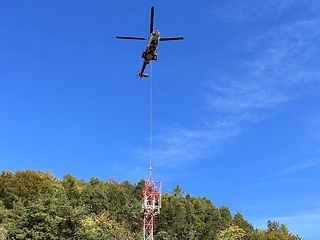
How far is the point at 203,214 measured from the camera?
408 ft

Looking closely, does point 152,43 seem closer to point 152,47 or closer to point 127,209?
A: point 152,47

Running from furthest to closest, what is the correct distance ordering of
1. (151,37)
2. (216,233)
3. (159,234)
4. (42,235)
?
(216,233) → (159,234) → (42,235) → (151,37)

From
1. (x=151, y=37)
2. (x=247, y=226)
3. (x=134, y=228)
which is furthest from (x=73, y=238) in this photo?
(x=247, y=226)

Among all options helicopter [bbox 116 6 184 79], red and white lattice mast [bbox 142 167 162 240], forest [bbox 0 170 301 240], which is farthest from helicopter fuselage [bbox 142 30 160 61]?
forest [bbox 0 170 301 240]

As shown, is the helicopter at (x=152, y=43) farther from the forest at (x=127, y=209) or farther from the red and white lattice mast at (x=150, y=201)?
the forest at (x=127, y=209)

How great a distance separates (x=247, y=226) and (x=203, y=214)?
12180 millimetres

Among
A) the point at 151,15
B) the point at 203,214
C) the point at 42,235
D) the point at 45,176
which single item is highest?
the point at 45,176

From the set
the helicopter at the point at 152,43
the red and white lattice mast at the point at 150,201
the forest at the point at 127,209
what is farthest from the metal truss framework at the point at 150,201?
the forest at the point at 127,209

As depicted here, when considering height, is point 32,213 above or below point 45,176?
below

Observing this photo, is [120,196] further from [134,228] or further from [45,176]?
[45,176]

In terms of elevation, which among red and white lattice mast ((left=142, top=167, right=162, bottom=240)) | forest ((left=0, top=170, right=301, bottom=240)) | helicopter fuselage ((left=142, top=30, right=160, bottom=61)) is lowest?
red and white lattice mast ((left=142, top=167, right=162, bottom=240))

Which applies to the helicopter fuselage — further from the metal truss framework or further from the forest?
the forest

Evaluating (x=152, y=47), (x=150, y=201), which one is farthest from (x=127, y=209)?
(x=152, y=47)

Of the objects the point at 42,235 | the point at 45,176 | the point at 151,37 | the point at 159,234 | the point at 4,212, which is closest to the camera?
the point at 151,37
